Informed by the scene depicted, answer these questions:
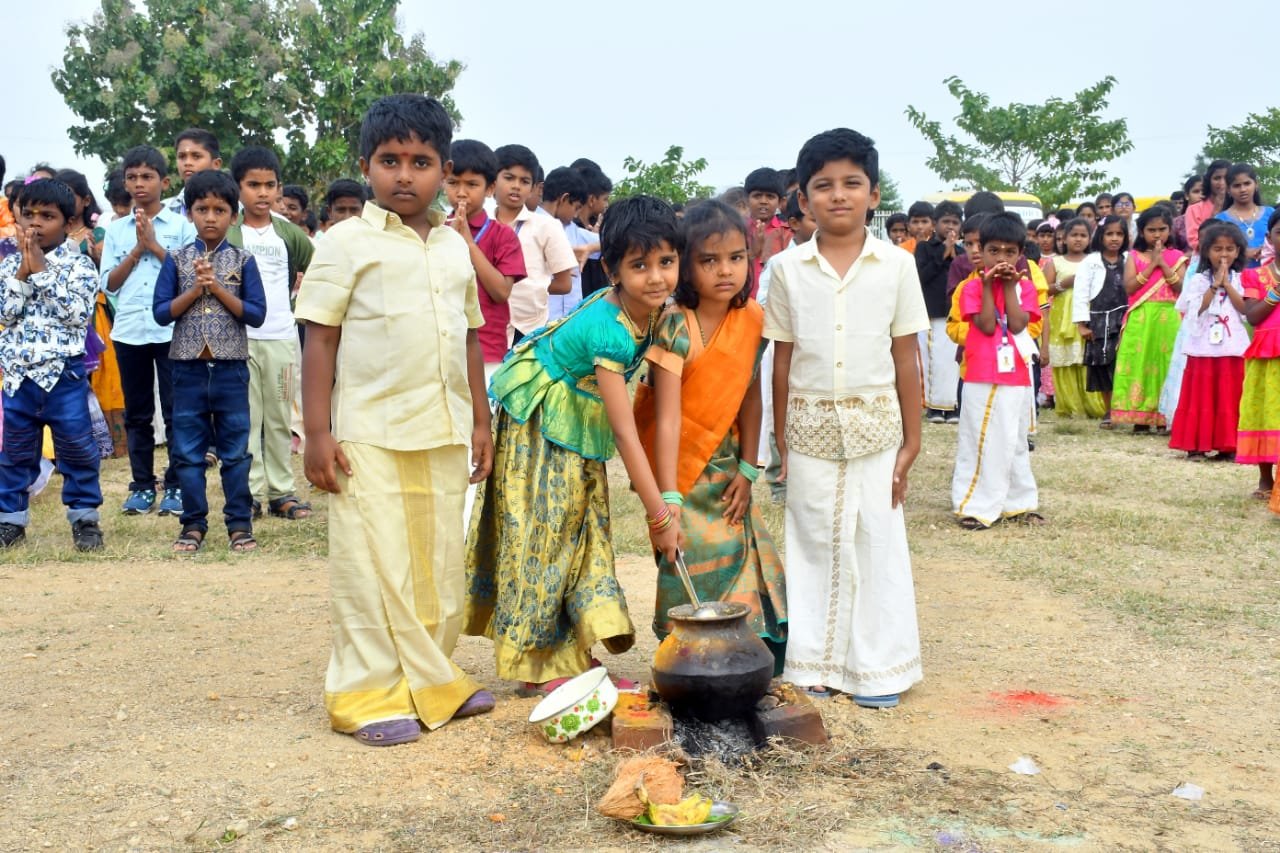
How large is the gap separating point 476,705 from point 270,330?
3940 millimetres

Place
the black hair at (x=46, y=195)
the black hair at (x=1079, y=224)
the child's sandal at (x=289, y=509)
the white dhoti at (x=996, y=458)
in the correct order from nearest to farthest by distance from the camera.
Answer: the black hair at (x=46, y=195), the white dhoti at (x=996, y=458), the child's sandal at (x=289, y=509), the black hair at (x=1079, y=224)

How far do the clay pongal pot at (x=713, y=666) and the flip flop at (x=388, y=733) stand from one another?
75 centimetres

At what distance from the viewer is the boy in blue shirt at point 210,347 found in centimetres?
628

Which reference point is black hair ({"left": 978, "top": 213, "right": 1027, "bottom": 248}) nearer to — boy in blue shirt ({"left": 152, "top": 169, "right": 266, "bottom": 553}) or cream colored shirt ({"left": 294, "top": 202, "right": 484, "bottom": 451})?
boy in blue shirt ({"left": 152, "top": 169, "right": 266, "bottom": 553})

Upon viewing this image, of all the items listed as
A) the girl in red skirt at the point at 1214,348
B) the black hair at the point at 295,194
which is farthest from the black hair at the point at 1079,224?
the black hair at the point at 295,194

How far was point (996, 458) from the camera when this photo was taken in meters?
7.34

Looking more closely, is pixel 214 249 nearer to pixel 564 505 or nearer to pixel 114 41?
pixel 564 505

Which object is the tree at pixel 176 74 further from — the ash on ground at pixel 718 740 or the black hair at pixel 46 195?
the ash on ground at pixel 718 740

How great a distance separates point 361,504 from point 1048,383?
38.1 feet

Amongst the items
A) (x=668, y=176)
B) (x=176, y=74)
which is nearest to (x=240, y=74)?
(x=176, y=74)

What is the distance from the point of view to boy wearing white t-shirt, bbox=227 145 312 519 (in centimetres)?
716

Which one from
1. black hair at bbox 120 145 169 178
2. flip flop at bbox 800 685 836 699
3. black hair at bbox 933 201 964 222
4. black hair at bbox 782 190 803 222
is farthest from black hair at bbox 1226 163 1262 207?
black hair at bbox 120 145 169 178

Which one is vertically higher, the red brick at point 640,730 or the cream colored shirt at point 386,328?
the cream colored shirt at point 386,328

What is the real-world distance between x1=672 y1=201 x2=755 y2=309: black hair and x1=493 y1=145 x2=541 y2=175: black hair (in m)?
2.55
